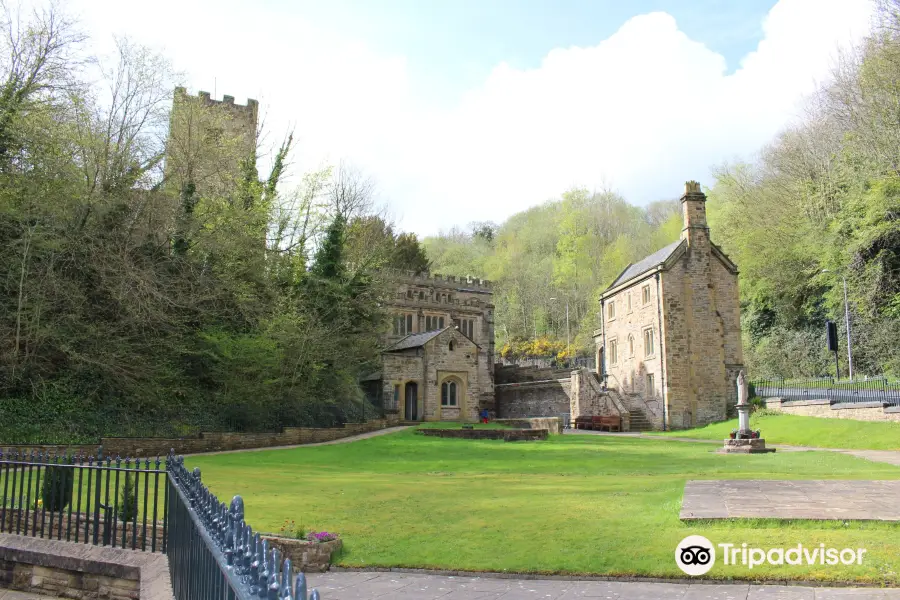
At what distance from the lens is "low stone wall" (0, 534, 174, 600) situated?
7.47 meters

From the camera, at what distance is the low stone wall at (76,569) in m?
7.47

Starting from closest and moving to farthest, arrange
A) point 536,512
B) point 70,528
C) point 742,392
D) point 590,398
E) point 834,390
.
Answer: point 70,528 < point 536,512 < point 742,392 < point 834,390 < point 590,398

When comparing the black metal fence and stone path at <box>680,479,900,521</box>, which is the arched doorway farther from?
stone path at <box>680,479,900,521</box>

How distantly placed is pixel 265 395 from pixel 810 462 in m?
20.1

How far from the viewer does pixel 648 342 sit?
38.8 metres

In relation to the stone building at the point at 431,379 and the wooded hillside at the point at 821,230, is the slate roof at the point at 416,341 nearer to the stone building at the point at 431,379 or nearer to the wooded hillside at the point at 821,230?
the stone building at the point at 431,379

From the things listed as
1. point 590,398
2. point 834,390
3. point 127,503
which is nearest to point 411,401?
point 590,398

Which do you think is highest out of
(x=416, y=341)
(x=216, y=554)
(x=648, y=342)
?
(x=416, y=341)

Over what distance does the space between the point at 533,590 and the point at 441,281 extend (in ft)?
156

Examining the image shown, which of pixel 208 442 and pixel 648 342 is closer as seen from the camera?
pixel 208 442

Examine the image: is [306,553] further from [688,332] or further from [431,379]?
[688,332]

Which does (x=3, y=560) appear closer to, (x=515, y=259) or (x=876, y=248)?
(x=876, y=248)

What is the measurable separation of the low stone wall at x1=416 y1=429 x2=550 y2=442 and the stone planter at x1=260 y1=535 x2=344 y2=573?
833 inches

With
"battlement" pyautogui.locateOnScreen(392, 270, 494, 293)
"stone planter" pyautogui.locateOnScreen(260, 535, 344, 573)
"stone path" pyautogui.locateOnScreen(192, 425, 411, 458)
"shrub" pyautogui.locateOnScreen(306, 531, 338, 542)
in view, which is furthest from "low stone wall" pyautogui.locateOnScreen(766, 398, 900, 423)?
"battlement" pyautogui.locateOnScreen(392, 270, 494, 293)
